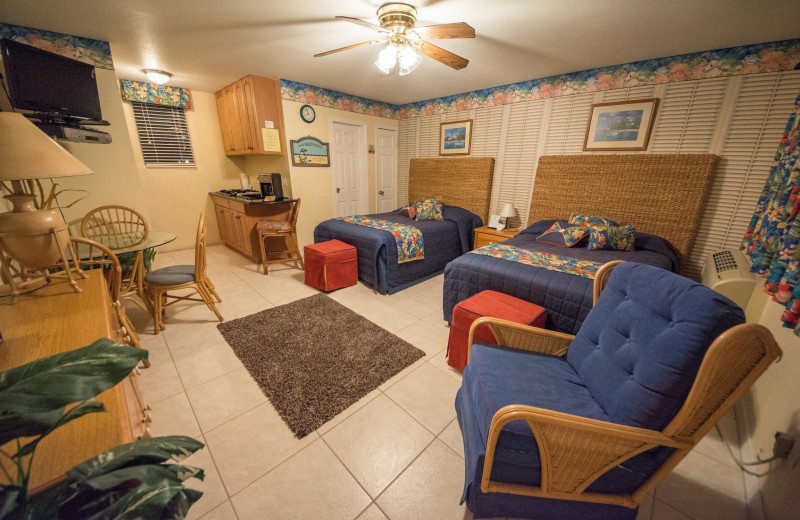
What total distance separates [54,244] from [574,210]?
428cm

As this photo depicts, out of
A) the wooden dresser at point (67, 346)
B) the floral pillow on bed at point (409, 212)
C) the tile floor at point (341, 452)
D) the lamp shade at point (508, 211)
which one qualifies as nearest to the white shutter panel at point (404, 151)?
the floral pillow on bed at point (409, 212)

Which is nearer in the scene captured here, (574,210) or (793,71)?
(793,71)

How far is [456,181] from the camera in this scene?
14.9ft

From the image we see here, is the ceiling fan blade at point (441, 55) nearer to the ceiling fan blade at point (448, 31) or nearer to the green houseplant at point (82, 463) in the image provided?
the ceiling fan blade at point (448, 31)

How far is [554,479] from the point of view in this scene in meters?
1.06

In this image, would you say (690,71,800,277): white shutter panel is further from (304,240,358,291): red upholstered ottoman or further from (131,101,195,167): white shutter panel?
(131,101,195,167): white shutter panel

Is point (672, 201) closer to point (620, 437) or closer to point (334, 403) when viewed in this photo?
point (620, 437)

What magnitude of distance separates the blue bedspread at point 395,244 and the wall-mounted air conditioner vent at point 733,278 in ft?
8.08

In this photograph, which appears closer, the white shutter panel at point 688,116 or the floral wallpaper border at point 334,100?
the white shutter panel at point 688,116

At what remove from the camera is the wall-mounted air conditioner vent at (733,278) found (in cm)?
196

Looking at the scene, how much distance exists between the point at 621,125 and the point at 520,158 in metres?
1.10

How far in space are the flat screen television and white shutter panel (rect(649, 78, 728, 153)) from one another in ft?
17.1

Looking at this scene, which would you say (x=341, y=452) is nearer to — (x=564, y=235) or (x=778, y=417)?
(x=778, y=417)

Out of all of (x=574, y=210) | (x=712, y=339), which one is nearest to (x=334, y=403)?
(x=712, y=339)
